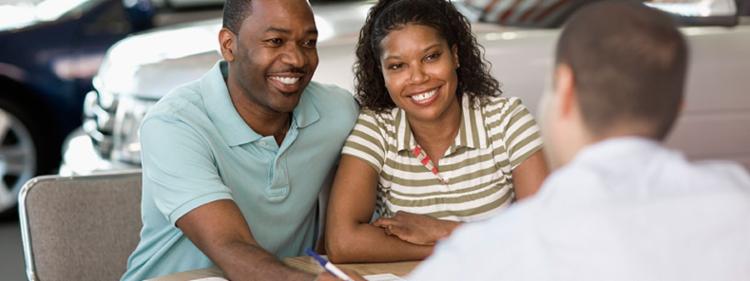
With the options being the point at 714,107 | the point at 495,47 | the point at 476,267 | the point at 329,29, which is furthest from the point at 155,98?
the point at 476,267

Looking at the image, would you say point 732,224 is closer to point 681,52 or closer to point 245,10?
point 681,52

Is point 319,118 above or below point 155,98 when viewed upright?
above

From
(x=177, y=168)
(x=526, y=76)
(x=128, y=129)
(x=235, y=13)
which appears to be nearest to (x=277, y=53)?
(x=235, y=13)

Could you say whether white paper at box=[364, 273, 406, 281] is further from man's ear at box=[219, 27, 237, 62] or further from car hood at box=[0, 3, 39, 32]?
car hood at box=[0, 3, 39, 32]

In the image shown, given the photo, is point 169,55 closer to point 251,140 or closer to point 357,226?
point 251,140

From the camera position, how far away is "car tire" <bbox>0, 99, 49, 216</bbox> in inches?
237

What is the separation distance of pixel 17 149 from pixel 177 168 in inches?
151

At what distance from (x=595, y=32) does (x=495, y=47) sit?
2891 millimetres

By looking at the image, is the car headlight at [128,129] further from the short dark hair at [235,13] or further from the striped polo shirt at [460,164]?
the striped polo shirt at [460,164]

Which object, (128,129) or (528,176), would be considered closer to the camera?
(528,176)

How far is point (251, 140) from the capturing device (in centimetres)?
270

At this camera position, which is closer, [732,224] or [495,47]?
[732,224]

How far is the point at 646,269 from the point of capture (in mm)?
1348

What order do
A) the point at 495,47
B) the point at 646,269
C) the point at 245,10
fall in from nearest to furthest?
the point at 646,269, the point at 245,10, the point at 495,47
